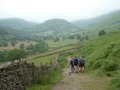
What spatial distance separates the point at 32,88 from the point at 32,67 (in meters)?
3.73

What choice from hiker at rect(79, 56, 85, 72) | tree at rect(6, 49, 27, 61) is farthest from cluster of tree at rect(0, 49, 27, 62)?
hiker at rect(79, 56, 85, 72)

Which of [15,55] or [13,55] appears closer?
[13,55]

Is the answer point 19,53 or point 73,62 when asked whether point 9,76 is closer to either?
point 73,62

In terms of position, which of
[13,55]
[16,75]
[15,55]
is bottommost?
[15,55]

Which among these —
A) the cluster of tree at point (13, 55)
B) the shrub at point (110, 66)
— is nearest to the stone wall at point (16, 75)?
the shrub at point (110, 66)

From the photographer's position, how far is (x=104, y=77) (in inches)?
1326

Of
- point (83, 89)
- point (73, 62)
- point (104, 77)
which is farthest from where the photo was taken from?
point (73, 62)

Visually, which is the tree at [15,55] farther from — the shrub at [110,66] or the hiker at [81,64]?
the shrub at [110,66]

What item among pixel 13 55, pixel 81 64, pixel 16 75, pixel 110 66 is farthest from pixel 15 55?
pixel 16 75

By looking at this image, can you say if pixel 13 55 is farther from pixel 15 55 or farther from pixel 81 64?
pixel 81 64

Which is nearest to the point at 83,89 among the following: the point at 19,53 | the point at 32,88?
the point at 32,88

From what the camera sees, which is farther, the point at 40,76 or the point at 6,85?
the point at 40,76

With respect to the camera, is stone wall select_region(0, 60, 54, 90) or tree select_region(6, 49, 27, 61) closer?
stone wall select_region(0, 60, 54, 90)

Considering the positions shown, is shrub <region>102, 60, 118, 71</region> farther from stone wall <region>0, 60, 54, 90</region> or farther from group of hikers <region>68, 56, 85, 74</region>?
stone wall <region>0, 60, 54, 90</region>
